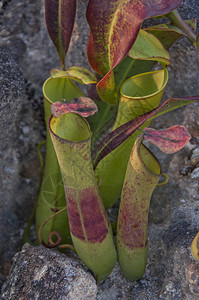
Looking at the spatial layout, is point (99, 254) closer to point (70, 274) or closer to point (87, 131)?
point (70, 274)

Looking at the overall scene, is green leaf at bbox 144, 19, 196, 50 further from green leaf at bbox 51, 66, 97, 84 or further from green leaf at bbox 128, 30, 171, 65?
green leaf at bbox 51, 66, 97, 84

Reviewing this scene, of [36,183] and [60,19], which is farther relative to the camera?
[36,183]

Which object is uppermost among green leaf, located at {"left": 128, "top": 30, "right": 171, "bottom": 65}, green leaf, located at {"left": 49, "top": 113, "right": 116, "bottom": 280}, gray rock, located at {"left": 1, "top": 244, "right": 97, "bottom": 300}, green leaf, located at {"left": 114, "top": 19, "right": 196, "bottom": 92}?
green leaf, located at {"left": 128, "top": 30, "right": 171, "bottom": 65}

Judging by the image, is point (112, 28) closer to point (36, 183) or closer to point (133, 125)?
point (133, 125)

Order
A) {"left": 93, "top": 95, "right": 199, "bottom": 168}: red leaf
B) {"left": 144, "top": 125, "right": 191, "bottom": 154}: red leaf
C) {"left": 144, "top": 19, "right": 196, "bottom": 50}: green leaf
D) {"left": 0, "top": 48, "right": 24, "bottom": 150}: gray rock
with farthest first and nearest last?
{"left": 0, "top": 48, "right": 24, "bottom": 150}: gray rock
{"left": 144, "top": 19, "right": 196, "bottom": 50}: green leaf
{"left": 93, "top": 95, "right": 199, "bottom": 168}: red leaf
{"left": 144, "top": 125, "right": 191, "bottom": 154}: red leaf

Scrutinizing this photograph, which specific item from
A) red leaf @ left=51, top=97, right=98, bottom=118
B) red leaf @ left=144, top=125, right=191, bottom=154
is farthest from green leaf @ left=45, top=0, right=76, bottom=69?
red leaf @ left=144, top=125, right=191, bottom=154

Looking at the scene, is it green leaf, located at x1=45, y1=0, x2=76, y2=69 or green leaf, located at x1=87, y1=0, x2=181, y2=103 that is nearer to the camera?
green leaf, located at x1=87, y1=0, x2=181, y2=103

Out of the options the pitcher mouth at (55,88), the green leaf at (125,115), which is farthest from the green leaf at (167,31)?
the pitcher mouth at (55,88)

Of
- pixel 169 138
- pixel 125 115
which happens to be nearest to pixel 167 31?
pixel 125 115
